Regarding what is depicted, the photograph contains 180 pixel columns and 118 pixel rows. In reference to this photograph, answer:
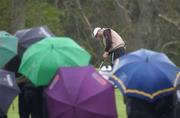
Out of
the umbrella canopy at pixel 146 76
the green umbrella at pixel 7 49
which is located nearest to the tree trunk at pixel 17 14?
the green umbrella at pixel 7 49

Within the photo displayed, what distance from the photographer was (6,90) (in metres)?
7.16

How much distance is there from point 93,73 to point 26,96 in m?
1.29

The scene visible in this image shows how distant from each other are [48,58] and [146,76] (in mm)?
1123

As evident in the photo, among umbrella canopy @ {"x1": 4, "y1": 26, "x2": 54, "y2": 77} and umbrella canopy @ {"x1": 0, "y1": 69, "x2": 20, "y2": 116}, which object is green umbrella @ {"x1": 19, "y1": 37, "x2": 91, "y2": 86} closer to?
umbrella canopy @ {"x1": 0, "y1": 69, "x2": 20, "y2": 116}

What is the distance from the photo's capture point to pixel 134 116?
23.3 feet

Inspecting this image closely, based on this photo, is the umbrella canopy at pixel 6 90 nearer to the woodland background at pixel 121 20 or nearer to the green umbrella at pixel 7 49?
the green umbrella at pixel 7 49

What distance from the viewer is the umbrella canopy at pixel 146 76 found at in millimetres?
6941

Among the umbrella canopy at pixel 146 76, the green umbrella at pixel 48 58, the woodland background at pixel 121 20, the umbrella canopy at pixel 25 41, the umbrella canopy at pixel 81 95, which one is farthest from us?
the woodland background at pixel 121 20

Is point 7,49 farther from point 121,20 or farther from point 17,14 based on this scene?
point 121,20

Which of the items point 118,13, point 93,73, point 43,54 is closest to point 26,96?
point 43,54

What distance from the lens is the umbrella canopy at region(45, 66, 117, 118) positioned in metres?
6.79

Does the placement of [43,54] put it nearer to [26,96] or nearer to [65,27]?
[26,96]

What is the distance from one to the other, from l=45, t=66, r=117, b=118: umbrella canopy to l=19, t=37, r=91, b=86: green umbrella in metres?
0.46

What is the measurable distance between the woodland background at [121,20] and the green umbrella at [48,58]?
89.6 ft
